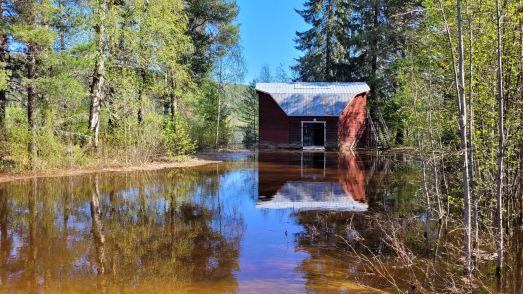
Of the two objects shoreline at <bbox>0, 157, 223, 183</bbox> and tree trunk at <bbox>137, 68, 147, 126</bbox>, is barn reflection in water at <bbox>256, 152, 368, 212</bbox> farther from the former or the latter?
tree trunk at <bbox>137, 68, 147, 126</bbox>

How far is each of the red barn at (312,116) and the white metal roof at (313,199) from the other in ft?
58.8

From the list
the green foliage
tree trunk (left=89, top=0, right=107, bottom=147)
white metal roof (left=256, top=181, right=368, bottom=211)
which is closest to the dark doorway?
the green foliage

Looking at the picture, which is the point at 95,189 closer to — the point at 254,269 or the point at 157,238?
the point at 157,238

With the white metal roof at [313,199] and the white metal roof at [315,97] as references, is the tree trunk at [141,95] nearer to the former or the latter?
the white metal roof at [313,199]

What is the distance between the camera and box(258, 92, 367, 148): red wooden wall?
106ft

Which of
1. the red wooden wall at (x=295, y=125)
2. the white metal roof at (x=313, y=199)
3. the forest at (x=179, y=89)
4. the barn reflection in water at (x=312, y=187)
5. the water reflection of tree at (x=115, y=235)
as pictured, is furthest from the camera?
the red wooden wall at (x=295, y=125)

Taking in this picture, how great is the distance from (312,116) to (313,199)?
20.8m

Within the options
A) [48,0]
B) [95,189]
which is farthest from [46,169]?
[48,0]

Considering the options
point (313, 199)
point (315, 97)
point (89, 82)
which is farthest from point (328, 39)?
point (313, 199)

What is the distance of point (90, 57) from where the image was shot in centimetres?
1788

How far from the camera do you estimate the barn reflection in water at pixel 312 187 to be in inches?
444

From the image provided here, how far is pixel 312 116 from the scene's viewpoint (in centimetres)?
3231

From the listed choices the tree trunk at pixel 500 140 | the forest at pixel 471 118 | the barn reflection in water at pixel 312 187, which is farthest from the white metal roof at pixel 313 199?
the tree trunk at pixel 500 140

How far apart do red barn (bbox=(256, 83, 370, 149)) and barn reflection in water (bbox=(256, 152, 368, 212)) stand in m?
11.1
